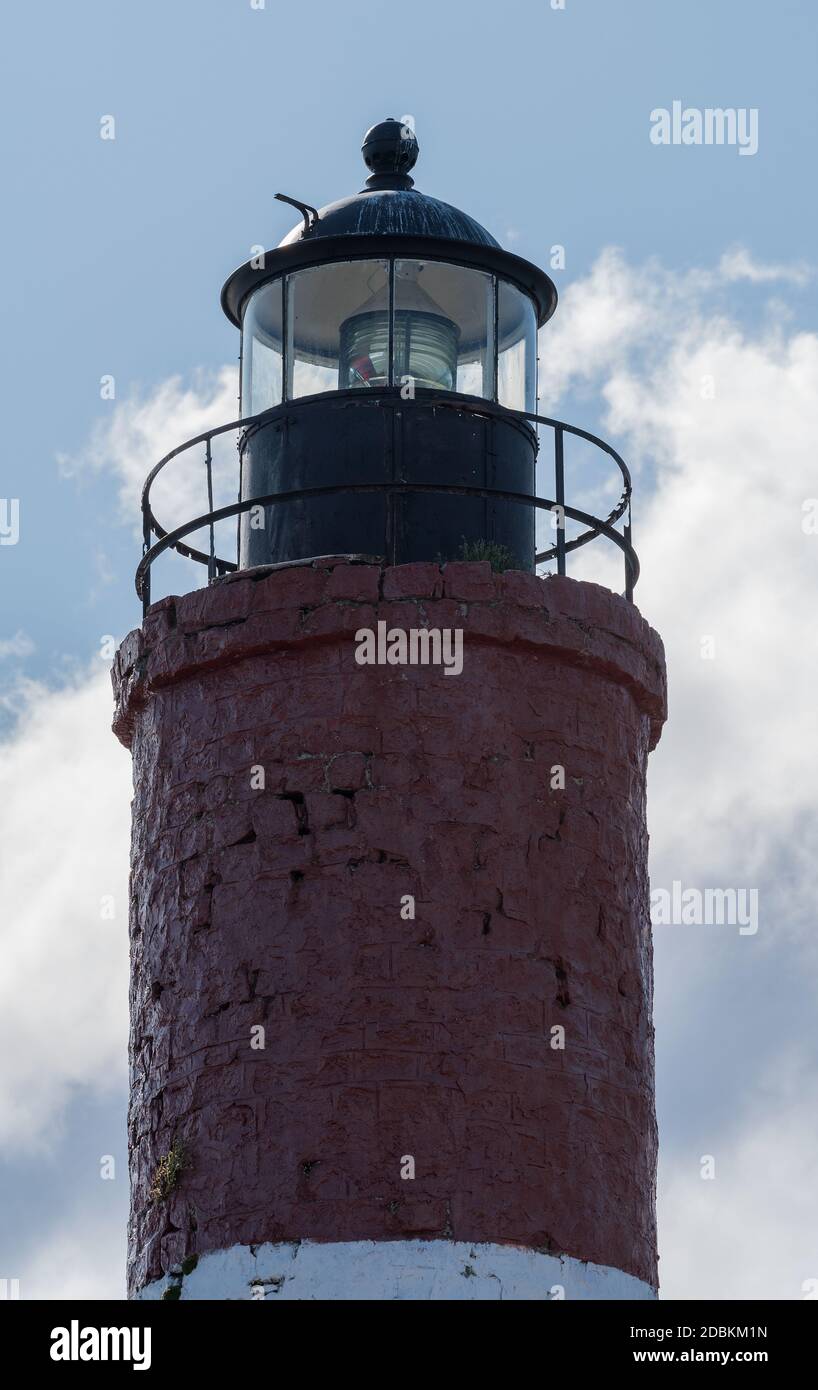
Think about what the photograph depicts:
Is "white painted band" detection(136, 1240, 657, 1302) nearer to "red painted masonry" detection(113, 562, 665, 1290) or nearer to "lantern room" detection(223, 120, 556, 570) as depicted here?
"red painted masonry" detection(113, 562, 665, 1290)

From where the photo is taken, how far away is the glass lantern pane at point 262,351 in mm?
14562

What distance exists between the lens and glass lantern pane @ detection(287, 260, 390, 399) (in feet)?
47.2

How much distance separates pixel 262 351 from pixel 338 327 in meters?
0.43

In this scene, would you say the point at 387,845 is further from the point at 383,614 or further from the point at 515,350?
the point at 515,350

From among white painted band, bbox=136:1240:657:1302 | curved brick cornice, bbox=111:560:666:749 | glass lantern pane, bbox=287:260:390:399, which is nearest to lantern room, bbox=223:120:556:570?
glass lantern pane, bbox=287:260:390:399

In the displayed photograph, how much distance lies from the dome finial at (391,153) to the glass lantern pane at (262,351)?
97 centimetres

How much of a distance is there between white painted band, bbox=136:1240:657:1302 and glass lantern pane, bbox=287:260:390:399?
434 centimetres

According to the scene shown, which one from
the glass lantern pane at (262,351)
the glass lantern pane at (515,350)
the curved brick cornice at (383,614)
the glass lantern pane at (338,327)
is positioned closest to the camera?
the curved brick cornice at (383,614)

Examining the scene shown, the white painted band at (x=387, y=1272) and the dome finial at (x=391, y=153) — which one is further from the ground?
the dome finial at (x=391, y=153)

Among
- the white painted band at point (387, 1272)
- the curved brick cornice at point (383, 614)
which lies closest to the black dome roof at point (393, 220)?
the curved brick cornice at point (383, 614)

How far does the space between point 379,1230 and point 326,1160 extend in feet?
1.29

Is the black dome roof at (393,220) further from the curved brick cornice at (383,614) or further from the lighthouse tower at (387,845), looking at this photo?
the curved brick cornice at (383,614)

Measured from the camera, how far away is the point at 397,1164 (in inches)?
493
